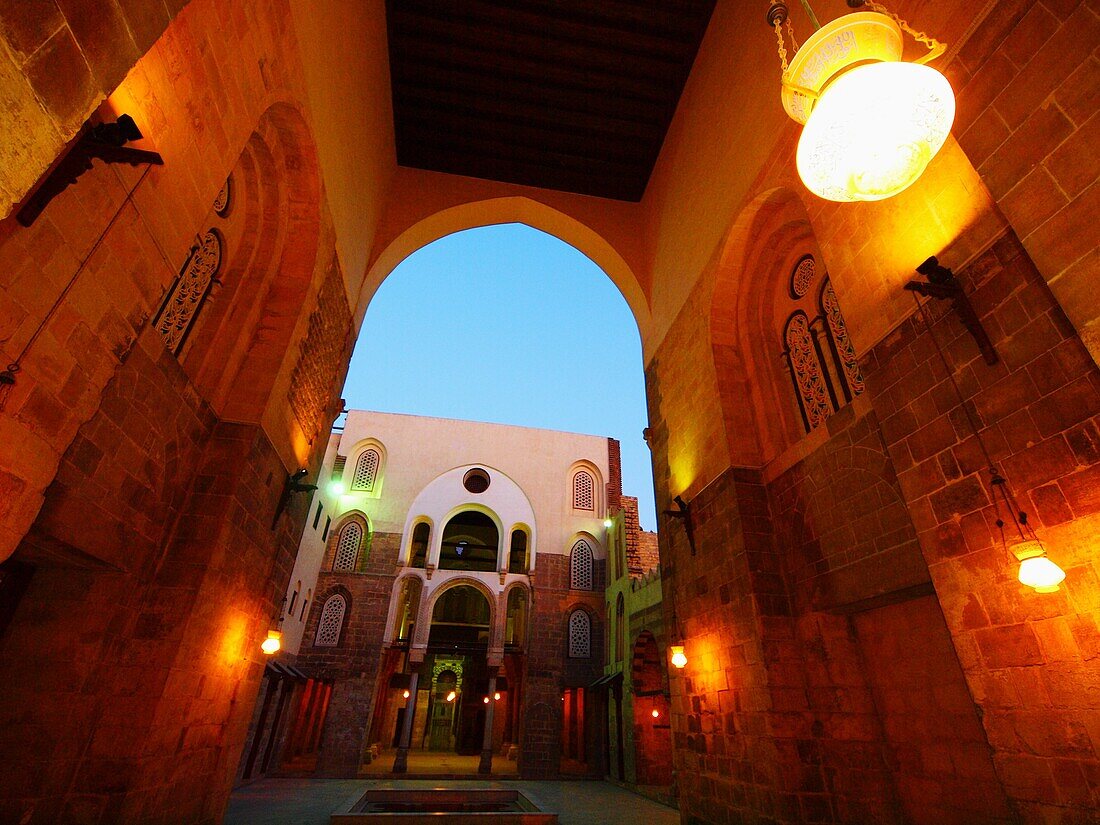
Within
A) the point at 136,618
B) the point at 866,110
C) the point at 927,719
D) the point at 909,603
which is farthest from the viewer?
the point at 909,603

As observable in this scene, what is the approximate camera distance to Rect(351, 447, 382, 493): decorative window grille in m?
17.2

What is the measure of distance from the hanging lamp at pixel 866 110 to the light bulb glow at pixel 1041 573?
1657 millimetres

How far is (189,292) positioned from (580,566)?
14.6m

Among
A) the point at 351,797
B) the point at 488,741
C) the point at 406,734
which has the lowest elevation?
the point at 351,797

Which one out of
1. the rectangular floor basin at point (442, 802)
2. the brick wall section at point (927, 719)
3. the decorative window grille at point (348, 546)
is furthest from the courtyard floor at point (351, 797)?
the decorative window grille at point (348, 546)

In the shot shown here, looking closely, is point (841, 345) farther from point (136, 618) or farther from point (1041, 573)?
point (136, 618)

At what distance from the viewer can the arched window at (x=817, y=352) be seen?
4.68 m

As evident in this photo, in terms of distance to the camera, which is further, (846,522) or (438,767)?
(438,767)

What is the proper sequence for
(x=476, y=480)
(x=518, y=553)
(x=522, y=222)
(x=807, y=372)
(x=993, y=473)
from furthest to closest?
(x=518, y=553), (x=476, y=480), (x=522, y=222), (x=807, y=372), (x=993, y=473)

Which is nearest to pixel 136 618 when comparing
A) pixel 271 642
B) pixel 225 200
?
pixel 271 642

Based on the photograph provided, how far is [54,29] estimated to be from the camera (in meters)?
1.60

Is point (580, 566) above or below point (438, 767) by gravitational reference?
above

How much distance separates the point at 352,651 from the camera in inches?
568

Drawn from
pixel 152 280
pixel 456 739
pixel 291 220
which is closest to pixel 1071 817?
pixel 152 280
